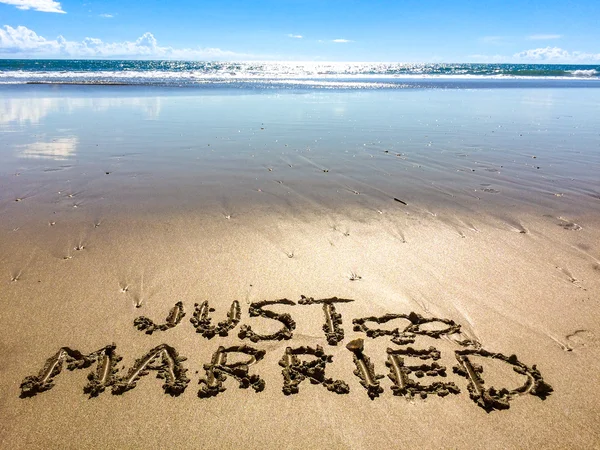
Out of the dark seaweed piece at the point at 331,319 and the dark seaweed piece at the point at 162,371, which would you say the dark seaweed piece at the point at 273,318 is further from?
the dark seaweed piece at the point at 162,371

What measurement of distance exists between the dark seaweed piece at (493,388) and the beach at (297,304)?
14mm

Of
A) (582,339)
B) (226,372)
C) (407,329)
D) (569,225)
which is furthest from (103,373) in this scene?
(569,225)

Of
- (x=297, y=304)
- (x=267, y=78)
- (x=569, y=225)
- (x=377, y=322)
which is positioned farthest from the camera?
(x=267, y=78)

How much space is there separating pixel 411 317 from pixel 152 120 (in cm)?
1198

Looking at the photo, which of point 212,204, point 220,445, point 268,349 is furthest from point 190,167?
point 220,445

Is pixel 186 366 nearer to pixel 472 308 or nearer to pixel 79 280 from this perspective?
pixel 79 280

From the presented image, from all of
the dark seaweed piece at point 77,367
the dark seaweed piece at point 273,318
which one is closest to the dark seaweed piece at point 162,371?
the dark seaweed piece at point 77,367

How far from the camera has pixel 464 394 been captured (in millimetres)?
2766

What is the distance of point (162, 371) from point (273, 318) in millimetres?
1020

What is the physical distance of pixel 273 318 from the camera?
3525 millimetres

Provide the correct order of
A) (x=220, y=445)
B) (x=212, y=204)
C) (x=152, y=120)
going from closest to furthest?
(x=220, y=445)
(x=212, y=204)
(x=152, y=120)

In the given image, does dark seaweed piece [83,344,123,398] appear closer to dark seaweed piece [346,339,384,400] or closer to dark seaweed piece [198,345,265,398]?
dark seaweed piece [198,345,265,398]

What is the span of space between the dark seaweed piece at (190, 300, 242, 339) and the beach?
0.02 meters

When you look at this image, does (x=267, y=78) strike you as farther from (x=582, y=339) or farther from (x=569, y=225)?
(x=582, y=339)
